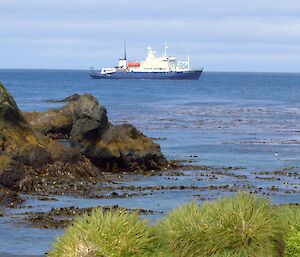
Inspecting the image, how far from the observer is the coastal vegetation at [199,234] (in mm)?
13633

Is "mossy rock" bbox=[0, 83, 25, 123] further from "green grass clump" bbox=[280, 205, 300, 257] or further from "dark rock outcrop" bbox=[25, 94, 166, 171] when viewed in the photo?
"green grass clump" bbox=[280, 205, 300, 257]

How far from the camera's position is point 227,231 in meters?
13.8

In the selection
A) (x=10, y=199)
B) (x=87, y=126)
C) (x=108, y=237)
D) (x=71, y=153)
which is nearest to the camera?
(x=108, y=237)

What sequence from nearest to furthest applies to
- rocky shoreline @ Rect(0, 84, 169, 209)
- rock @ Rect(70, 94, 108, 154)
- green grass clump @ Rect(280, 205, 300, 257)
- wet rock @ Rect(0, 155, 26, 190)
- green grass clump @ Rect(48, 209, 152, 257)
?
green grass clump @ Rect(48, 209, 152, 257) → green grass clump @ Rect(280, 205, 300, 257) → wet rock @ Rect(0, 155, 26, 190) → rocky shoreline @ Rect(0, 84, 169, 209) → rock @ Rect(70, 94, 108, 154)

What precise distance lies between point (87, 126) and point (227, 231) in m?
24.6

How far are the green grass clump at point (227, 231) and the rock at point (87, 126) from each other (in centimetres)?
2330

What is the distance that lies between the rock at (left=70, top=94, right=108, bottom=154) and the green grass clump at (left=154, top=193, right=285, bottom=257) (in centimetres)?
2330

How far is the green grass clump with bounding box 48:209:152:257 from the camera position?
13.4 m

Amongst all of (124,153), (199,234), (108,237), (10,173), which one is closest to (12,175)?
(10,173)

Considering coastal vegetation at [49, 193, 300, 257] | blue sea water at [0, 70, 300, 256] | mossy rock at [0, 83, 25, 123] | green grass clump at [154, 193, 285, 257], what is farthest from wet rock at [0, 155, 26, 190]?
green grass clump at [154, 193, 285, 257]

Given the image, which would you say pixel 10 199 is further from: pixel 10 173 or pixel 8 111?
pixel 8 111

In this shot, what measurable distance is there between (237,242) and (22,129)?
75.1ft

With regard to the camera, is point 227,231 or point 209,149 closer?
point 227,231

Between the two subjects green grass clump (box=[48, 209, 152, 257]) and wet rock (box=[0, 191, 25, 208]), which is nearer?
green grass clump (box=[48, 209, 152, 257])
